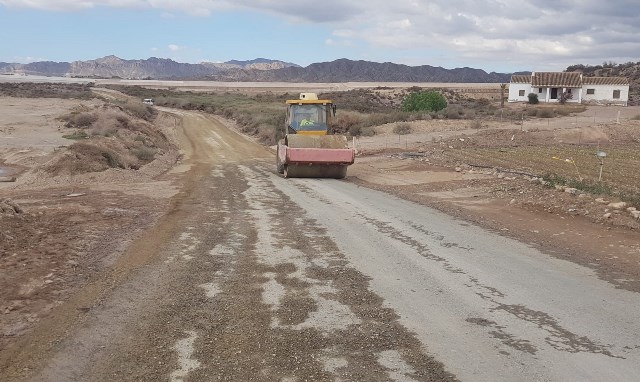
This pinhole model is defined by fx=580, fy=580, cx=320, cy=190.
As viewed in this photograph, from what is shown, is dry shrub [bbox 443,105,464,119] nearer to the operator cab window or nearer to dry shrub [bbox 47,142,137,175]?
the operator cab window

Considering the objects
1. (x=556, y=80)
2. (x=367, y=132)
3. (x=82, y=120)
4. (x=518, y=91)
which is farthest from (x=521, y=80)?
(x=82, y=120)

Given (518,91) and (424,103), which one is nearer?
(424,103)

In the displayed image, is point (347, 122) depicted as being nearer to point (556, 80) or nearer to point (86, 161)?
point (86, 161)

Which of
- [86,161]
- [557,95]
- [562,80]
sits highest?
[562,80]

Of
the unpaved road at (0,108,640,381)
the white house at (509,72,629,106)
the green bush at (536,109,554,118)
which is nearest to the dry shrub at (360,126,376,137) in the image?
the green bush at (536,109,554,118)

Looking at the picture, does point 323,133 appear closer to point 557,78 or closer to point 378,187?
point 378,187

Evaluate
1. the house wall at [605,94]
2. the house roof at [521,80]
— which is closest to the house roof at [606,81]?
the house wall at [605,94]

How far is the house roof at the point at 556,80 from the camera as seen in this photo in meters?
73.7

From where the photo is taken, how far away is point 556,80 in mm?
75250

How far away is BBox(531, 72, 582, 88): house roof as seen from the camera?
73.7m

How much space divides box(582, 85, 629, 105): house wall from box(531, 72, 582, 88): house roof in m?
1.61

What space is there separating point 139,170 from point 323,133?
23.8 ft

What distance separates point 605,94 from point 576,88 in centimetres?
363

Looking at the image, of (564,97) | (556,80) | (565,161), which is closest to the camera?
(565,161)
